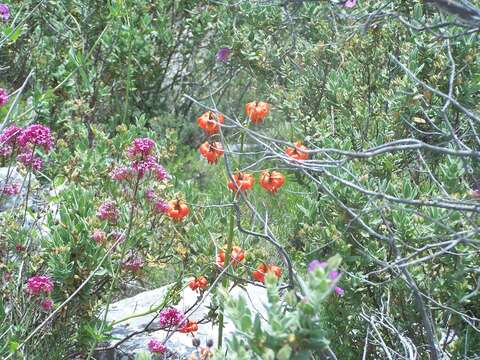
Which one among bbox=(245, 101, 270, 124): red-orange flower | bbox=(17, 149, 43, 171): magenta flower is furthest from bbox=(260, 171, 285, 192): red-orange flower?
bbox=(17, 149, 43, 171): magenta flower

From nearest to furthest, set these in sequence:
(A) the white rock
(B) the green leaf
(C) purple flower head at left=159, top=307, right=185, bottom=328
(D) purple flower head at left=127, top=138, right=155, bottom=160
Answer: (B) the green leaf → (D) purple flower head at left=127, top=138, right=155, bottom=160 → (C) purple flower head at left=159, top=307, right=185, bottom=328 → (A) the white rock

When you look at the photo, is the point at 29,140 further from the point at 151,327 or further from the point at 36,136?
the point at 151,327

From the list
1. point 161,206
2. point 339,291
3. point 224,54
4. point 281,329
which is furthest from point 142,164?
point 224,54

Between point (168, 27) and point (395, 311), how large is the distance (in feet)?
12.9

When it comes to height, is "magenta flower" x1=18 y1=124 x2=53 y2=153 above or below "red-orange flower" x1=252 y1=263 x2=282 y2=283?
above

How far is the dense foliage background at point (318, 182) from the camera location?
2771 mm

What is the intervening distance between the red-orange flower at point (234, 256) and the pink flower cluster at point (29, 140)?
79cm

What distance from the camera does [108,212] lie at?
3.31m

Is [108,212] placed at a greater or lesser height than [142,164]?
lesser

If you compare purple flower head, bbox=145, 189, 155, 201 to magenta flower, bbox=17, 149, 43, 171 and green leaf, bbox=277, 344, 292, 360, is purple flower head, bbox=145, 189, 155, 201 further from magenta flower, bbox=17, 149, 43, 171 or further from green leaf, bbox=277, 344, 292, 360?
green leaf, bbox=277, 344, 292, 360

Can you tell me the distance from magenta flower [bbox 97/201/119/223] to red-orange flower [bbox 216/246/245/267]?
45 cm

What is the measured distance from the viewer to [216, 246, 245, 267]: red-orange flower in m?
3.18

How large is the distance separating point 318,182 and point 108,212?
4.20 ft

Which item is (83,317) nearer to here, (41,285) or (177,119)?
(41,285)
